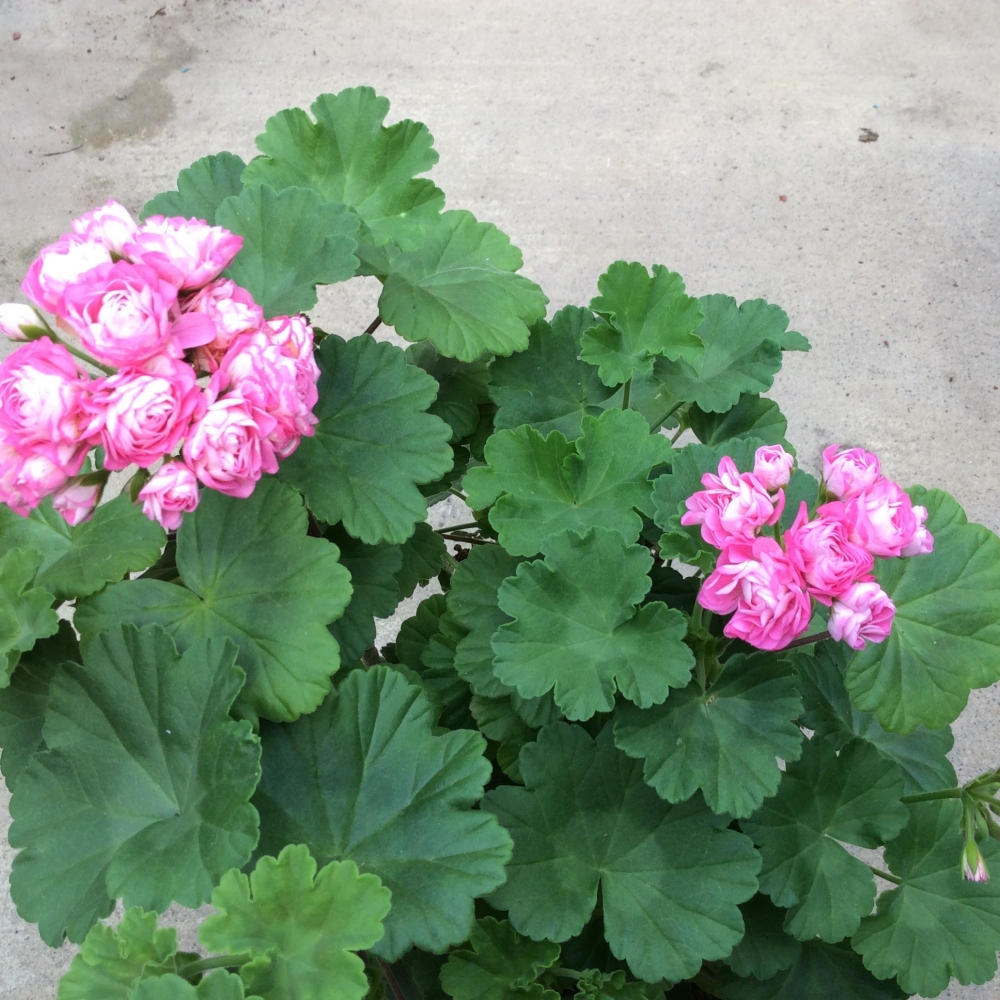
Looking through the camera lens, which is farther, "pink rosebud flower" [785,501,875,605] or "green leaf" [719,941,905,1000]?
"green leaf" [719,941,905,1000]

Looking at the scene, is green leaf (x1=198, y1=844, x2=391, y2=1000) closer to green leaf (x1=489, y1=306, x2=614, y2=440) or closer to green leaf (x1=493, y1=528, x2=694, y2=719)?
green leaf (x1=493, y1=528, x2=694, y2=719)

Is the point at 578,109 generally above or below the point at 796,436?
above

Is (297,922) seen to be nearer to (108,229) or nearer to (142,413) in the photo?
(142,413)

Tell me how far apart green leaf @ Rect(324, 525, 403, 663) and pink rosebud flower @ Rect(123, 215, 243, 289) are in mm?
306

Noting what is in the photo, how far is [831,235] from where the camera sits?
2078 millimetres

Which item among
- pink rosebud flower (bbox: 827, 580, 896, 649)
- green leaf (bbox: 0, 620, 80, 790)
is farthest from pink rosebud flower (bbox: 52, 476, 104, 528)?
pink rosebud flower (bbox: 827, 580, 896, 649)

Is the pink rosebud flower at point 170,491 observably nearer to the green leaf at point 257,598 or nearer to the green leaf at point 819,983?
the green leaf at point 257,598

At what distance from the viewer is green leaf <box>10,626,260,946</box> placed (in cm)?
74

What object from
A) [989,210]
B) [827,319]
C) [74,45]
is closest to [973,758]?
[827,319]

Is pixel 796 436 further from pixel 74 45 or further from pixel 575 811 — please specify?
pixel 74 45

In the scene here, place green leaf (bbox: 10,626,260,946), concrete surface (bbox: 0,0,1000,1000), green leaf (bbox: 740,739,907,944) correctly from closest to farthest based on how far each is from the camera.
Answer: green leaf (bbox: 10,626,260,946), green leaf (bbox: 740,739,907,944), concrete surface (bbox: 0,0,1000,1000)

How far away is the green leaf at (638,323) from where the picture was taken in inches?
38.7

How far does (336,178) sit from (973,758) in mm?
1301

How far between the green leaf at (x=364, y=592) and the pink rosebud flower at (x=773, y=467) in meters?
0.36
